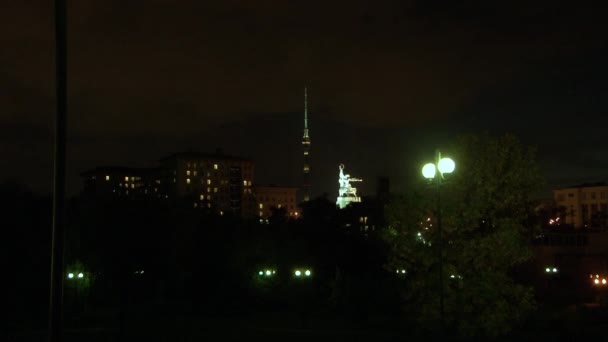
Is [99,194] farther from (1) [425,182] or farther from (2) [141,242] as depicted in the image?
(1) [425,182]

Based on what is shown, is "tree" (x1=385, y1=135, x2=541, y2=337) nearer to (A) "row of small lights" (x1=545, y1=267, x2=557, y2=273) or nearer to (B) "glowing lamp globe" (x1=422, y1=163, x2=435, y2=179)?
(B) "glowing lamp globe" (x1=422, y1=163, x2=435, y2=179)

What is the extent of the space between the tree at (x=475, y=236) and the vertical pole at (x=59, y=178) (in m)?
14.8

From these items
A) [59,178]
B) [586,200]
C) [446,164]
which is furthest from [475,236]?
[586,200]

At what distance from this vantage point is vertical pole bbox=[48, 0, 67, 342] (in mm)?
7152

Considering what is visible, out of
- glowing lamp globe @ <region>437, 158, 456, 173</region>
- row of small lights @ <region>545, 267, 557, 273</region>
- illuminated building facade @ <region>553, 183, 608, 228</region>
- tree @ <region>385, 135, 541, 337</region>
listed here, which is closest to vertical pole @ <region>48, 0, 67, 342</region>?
glowing lamp globe @ <region>437, 158, 456, 173</region>

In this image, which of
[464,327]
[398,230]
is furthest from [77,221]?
[464,327]

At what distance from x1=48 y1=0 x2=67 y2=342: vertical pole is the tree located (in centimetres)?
1479

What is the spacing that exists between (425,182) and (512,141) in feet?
10.3

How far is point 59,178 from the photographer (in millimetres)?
7344

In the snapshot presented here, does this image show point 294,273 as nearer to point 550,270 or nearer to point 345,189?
point 550,270

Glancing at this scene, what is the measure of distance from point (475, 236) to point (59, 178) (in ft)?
52.1

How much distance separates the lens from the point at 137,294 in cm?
4475

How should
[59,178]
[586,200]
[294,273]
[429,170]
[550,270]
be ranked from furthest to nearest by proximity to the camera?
1. [586,200]
2. [550,270]
3. [294,273]
4. [429,170]
5. [59,178]

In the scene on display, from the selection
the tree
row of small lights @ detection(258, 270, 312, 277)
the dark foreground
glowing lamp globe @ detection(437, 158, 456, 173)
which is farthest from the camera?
row of small lights @ detection(258, 270, 312, 277)
